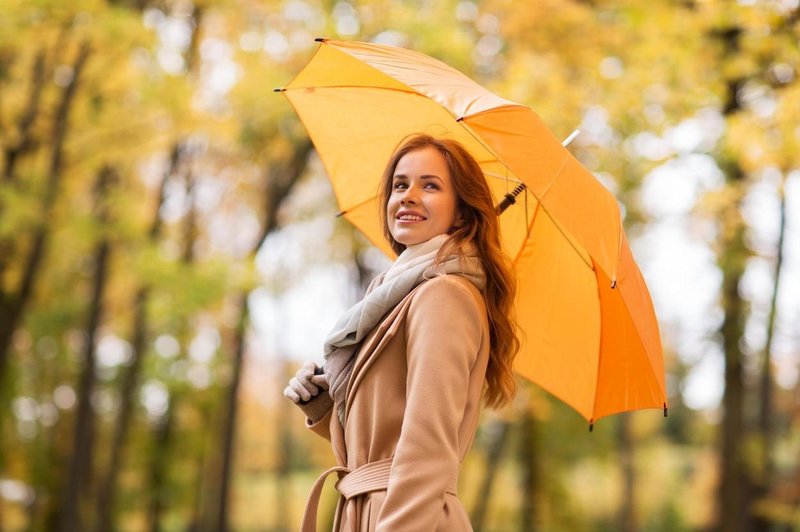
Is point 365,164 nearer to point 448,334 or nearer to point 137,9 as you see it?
point 448,334

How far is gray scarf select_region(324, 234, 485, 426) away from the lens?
117 inches

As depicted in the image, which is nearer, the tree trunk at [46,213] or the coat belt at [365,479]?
the coat belt at [365,479]

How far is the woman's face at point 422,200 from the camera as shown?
3139 millimetres

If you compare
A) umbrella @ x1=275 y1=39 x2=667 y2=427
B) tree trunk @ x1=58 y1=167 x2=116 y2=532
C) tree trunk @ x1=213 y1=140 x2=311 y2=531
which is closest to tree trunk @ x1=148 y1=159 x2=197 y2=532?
tree trunk @ x1=213 y1=140 x2=311 y2=531

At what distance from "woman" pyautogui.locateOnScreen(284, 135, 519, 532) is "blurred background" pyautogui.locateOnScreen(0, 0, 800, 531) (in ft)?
16.7

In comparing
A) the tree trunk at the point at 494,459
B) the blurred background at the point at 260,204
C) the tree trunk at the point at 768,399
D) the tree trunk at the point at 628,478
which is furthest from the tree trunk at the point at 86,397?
the tree trunk at the point at 628,478

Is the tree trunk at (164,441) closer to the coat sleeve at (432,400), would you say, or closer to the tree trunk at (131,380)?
the tree trunk at (131,380)

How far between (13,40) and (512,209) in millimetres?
7797

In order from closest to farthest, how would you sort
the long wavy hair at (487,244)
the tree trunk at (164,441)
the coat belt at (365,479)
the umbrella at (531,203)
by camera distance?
the coat belt at (365,479) < the long wavy hair at (487,244) < the umbrella at (531,203) < the tree trunk at (164,441)

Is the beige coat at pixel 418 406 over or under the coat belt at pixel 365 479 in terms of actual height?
over

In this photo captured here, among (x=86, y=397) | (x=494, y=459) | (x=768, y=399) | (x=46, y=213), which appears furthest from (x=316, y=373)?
(x=494, y=459)

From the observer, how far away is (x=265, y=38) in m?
15.1

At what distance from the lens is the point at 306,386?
10.7ft

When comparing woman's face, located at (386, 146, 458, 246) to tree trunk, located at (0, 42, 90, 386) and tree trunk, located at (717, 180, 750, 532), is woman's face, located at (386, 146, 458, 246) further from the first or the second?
tree trunk, located at (717, 180, 750, 532)
